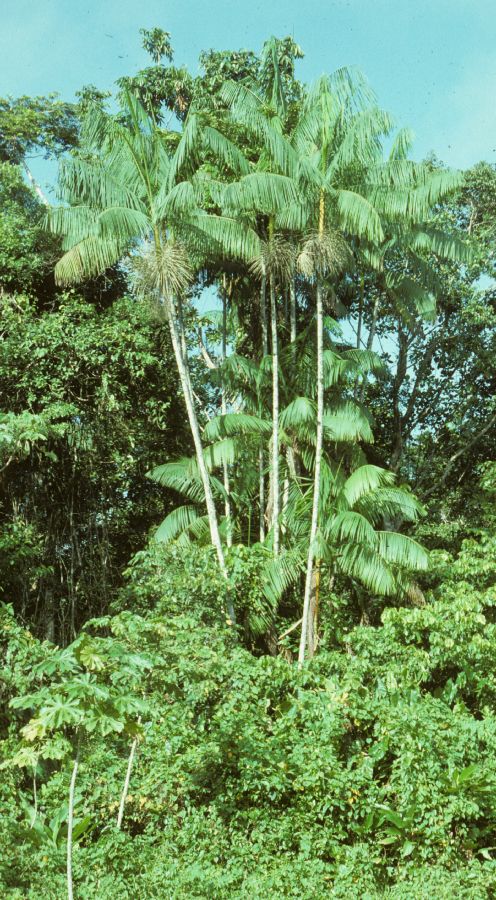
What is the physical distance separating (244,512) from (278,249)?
161 inches

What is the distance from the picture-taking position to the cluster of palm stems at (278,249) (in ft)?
31.2

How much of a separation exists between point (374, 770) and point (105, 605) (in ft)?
18.5

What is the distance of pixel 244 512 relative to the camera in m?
12.1

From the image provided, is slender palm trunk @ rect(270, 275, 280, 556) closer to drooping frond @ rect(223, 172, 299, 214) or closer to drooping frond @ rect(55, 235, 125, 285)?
drooping frond @ rect(223, 172, 299, 214)

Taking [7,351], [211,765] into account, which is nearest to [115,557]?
[7,351]

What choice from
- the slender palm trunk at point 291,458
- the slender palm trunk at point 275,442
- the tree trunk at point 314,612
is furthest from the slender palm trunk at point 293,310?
the tree trunk at point 314,612

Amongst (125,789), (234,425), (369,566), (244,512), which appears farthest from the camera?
(244,512)

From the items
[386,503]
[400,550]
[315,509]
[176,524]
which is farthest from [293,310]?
[400,550]

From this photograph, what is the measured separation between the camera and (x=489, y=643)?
816 centimetres

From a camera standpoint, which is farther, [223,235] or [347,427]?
[347,427]

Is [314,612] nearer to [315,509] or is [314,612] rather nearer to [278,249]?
[315,509]

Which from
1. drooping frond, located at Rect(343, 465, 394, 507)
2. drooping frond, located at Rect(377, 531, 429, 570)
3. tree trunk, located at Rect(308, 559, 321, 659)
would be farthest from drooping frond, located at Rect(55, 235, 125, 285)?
drooping frond, located at Rect(377, 531, 429, 570)

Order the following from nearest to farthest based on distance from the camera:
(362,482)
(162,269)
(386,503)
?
(162,269) → (362,482) → (386,503)

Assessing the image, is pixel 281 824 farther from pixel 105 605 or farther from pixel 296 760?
pixel 105 605
